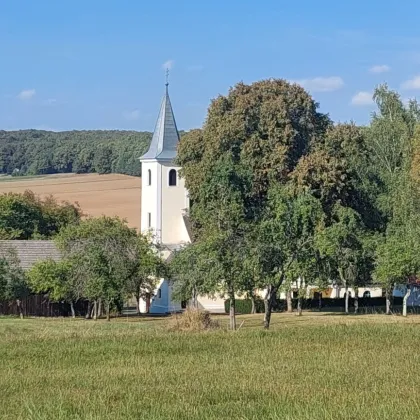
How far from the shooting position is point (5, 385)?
14008 millimetres

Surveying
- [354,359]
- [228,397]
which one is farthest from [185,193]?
[228,397]

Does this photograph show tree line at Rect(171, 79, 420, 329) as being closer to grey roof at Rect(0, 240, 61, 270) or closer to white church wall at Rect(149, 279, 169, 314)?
white church wall at Rect(149, 279, 169, 314)

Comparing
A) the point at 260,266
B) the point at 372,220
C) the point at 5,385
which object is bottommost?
the point at 5,385

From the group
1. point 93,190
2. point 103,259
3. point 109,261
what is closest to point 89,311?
point 109,261

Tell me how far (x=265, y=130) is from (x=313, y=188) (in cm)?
447

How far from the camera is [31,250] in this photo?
58656 mm

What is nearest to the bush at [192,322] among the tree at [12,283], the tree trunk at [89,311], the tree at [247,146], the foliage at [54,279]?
the tree at [247,146]

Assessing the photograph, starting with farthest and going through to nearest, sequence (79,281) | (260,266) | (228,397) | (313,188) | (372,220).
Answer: (372,220), (313,188), (79,281), (260,266), (228,397)

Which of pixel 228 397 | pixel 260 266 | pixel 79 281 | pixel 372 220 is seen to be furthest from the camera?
pixel 372 220

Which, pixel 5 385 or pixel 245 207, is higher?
pixel 245 207

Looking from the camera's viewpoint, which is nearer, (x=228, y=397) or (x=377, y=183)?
(x=228, y=397)

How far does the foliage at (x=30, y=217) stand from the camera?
231 ft

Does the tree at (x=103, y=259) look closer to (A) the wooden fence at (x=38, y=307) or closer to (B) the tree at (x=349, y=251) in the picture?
(A) the wooden fence at (x=38, y=307)

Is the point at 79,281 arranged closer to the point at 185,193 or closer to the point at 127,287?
the point at 127,287
